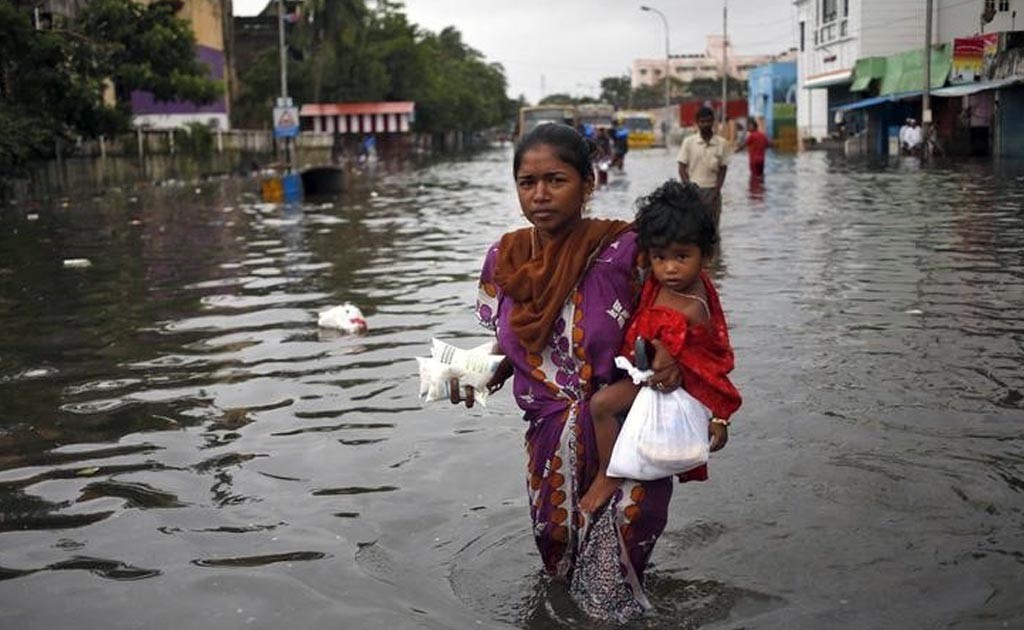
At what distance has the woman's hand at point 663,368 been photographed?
3025 millimetres

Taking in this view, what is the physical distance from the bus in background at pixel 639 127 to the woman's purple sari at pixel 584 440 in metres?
76.2

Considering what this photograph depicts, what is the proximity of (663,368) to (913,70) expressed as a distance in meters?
39.9

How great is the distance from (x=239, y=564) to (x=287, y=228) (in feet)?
46.0

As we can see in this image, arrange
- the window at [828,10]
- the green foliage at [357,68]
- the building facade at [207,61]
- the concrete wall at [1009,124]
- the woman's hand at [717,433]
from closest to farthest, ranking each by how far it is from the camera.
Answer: the woman's hand at [717,433], the concrete wall at [1009,124], the building facade at [207,61], the window at [828,10], the green foliage at [357,68]

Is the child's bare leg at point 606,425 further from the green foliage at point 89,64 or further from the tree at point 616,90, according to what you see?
the tree at point 616,90

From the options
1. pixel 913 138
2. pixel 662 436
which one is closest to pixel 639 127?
pixel 913 138

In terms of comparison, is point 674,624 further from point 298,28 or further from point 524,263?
point 298,28

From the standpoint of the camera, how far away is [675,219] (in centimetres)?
301

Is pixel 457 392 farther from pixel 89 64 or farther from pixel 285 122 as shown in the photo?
pixel 285 122

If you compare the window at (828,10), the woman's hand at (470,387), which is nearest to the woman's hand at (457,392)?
the woman's hand at (470,387)

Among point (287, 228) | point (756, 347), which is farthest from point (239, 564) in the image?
point (287, 228)

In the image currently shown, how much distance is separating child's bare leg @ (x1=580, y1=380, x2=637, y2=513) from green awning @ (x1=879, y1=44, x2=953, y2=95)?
36125 millimetres

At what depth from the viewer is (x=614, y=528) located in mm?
3252

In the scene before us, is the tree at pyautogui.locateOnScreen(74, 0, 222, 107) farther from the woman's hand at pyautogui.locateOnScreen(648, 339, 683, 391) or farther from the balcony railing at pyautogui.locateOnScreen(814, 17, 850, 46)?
the balcony railing at pyautogui.locateOnScreen(814, 17, 850, 46)
